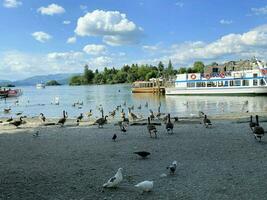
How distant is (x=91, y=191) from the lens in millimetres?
11469

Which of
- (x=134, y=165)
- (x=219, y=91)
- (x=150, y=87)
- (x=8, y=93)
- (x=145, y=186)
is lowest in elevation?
(x=134, y=165)

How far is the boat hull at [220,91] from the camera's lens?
7728 cm

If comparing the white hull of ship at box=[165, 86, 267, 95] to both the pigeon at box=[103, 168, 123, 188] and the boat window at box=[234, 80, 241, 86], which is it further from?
the pigeon at box=[103, 168, 123, 188]

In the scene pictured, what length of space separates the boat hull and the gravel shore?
5683cm

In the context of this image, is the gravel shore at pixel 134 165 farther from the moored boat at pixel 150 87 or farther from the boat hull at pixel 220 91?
the moored boat at pixel 150 87

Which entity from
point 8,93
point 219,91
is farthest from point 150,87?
point 8,93

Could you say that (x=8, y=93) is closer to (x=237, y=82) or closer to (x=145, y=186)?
(x=237, y=82)

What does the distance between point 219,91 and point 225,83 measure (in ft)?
7.97

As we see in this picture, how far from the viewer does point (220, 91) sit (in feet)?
272

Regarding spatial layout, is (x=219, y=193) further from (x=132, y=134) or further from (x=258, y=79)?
(x=258, y=79)

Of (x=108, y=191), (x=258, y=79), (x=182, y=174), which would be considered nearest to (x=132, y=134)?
(x=182, y=174)

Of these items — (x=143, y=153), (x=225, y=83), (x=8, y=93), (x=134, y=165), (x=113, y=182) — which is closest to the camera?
(x=113, y=182)

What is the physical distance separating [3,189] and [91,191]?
268cm

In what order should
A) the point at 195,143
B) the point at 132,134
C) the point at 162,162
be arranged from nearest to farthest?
the point at 162,162 < the point at 195,143 < the point at 132,134
